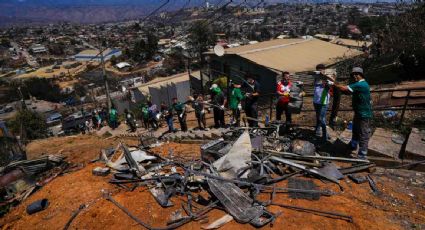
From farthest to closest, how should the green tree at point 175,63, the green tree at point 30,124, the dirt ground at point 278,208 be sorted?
the green tree at point 175,63 < the green tree at point 30,124 < the dirt ground at point 278,208

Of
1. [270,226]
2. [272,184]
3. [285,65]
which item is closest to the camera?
[270,226]

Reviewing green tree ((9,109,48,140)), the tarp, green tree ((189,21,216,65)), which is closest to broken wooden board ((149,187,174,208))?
the tarp

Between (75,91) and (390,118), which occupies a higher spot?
(390,118)

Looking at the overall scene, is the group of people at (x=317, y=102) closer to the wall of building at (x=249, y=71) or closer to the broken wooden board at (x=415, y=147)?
the broken wooden board at (x=415, y=147)

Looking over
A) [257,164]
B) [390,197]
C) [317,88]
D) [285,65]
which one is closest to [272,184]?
[257,164]

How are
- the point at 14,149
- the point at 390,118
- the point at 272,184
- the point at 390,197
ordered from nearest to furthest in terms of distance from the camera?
1. the point at 390,197
2. the point at 272,184
3. the point at 390,118
4. the point at 14,149

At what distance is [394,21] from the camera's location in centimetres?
1543

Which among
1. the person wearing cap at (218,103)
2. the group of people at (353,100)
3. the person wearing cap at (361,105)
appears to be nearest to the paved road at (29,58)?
the person wearing cap at (218,103)

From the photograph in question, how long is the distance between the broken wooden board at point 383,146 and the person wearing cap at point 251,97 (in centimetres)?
318

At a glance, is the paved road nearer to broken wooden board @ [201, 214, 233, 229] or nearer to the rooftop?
the rooftop

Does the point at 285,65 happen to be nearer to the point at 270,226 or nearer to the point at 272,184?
the point at 272,184

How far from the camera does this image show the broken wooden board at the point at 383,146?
240 inches

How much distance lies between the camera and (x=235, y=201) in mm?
5207

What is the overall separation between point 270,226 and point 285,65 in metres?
15.0
